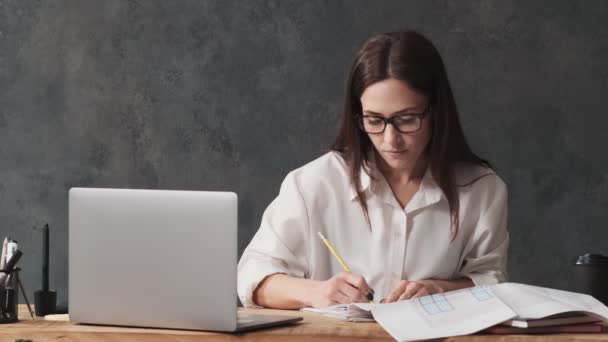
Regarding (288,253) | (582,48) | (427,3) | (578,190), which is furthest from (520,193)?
(288,253)

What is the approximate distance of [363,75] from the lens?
7.41 feet

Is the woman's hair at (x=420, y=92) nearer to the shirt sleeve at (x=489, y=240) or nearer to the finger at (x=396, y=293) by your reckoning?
the shirt sleeve at (x=489, y=240)

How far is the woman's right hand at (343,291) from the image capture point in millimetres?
1963

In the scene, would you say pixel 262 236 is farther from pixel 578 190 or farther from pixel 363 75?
pixel 578 190

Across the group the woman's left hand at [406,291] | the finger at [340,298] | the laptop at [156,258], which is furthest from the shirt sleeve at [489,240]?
the laptop at [156,258]

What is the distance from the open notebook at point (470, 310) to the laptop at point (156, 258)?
0.23m

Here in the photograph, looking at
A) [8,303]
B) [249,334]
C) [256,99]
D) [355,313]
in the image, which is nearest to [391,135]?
[355,313]

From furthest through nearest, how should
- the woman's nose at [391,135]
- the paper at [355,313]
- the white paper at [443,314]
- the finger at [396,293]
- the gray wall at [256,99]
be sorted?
the gray wall at [256,99]
the woman's nose at [391,135]
the finger at [396,293]
the paper at [355,313]
the white paper at [443,314]

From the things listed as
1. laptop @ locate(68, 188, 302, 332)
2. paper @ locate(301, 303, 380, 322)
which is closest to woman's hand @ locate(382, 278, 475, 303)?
paper @ locate(301, 303, 380, 322)

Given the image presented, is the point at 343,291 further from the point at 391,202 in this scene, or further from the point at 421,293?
the point at 391,202

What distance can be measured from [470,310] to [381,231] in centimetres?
66

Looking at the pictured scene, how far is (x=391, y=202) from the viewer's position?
2.36m

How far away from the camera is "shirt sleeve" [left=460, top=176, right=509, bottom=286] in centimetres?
232

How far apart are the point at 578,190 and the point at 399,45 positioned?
147 cm
